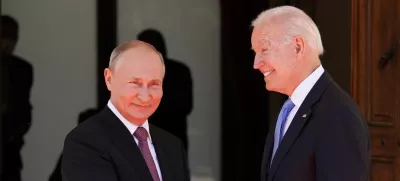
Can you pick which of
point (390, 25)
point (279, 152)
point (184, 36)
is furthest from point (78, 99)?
point (279, 152)

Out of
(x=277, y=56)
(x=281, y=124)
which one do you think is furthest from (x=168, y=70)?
(x=277, y=56)

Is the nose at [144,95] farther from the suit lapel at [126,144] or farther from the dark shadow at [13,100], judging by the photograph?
the dark shadow at [13,100]

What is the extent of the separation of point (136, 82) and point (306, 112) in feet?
2.43

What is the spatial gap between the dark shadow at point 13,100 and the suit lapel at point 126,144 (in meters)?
2.07

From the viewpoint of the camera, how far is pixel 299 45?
295 cm

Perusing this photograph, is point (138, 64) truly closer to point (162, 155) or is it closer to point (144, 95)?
point (144, 95)

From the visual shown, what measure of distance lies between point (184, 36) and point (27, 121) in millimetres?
1142

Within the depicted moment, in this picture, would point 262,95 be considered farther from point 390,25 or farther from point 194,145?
point 390,25

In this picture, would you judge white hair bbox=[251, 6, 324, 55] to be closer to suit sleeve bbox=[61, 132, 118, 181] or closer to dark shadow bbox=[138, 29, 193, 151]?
suit sleeve bbox=[61, 132, 118, 181]

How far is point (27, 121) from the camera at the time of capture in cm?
532

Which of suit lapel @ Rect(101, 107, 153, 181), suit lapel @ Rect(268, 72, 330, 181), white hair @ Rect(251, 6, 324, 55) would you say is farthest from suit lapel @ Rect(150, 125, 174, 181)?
white hair @ Rect(251, 6, 324, 55)

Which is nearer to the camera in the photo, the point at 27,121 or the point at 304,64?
the point at 304,64

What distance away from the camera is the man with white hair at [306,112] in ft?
9.16

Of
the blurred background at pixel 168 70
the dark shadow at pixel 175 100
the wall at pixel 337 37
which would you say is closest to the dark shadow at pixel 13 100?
the blurred background at pixel 168 70
